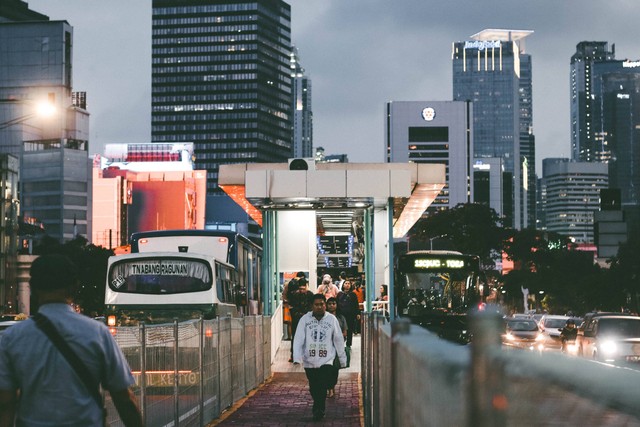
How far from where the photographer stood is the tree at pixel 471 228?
84.7 m

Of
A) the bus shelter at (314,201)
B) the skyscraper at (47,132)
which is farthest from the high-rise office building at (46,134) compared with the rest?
the bus shelter at (314,201)

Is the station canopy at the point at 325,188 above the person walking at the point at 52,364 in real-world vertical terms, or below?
above

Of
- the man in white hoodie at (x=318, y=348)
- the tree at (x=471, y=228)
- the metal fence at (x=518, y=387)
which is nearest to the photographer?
the metal fence at (x=518, y=387)

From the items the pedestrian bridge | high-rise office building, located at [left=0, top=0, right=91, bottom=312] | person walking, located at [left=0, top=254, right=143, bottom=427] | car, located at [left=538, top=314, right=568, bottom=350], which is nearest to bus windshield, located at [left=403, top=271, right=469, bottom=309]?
car, located at [left=538, top=314, right=568, bottom=350]

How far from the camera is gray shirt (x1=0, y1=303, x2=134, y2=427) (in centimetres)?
480

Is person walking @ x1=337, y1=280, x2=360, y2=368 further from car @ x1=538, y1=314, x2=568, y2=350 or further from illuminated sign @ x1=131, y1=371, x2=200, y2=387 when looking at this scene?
car @ x1=538, y1=314, x2=568, y2=350

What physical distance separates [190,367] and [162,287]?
10.4 m

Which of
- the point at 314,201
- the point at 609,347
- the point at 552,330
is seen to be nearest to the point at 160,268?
the point at 314,201

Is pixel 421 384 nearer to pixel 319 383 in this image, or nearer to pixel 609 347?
pixel 319 383

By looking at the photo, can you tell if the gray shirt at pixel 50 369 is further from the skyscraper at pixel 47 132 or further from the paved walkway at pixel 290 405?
the skyscraper at pixel 47 132

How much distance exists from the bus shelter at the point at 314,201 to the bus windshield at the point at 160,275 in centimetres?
318

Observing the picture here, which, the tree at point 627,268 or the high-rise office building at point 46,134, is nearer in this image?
the tree at point 627,268

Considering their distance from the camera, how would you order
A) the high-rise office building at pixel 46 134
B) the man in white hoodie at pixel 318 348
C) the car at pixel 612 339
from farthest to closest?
the high-rise office building at pixel 46 134, the car at pixel 612 339, the man in white hoodie at pixel 318 348

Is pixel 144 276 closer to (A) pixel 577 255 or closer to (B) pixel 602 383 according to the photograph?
(B) pixel 602 383
